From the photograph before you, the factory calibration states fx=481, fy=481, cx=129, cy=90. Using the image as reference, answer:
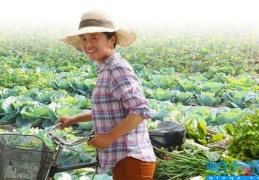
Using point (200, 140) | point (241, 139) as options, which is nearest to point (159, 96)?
Answer: point (200, 140)

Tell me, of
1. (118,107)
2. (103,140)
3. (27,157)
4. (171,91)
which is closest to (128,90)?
(118,107)

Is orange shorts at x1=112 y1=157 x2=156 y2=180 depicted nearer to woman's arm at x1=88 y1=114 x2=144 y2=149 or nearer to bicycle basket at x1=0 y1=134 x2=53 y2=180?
woman's arm at x1=88 y1=114 x2=144 y2=149

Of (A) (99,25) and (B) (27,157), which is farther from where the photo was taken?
(A) (99,25)

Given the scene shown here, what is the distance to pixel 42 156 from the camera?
206 centimetres

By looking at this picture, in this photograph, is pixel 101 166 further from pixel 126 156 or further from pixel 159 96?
pixel 159 96

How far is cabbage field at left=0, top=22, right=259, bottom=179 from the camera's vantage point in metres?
4.09

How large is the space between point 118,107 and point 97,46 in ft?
0.95

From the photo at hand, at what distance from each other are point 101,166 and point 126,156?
0.16 m

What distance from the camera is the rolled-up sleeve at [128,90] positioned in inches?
81.1

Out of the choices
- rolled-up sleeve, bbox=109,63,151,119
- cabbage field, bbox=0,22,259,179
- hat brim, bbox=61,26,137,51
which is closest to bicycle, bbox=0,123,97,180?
rolled-up sleeve, bbox=109,63,151,119

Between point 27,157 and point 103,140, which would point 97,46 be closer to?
point 103,140

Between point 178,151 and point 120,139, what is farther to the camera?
point 178,151

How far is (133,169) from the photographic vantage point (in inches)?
86.4

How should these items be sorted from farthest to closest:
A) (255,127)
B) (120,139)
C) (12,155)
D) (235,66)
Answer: (235,66) < (255,127) < (120,139) < (12,155)
